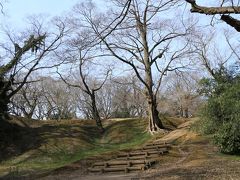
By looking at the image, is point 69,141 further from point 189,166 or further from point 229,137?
point 189,166

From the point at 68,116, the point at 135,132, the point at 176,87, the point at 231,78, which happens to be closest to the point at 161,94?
the point at 176,87

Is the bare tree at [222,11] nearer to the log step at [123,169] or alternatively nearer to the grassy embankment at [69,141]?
the log step at [123,169]

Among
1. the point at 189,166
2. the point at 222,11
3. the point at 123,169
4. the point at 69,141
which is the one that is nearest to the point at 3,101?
the point at 69,141

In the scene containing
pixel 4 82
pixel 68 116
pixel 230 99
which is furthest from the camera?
pixel 68 116

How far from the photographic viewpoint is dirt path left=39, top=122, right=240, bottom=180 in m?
13.5

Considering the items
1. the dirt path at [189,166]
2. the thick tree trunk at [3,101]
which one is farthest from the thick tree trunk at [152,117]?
the thick tree trunk at [3,101]

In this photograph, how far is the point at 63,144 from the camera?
30906 mm

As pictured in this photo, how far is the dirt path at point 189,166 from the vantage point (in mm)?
13503

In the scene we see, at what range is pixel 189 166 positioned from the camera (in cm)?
1616

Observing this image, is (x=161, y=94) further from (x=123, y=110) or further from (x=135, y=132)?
(x=135, y=132)

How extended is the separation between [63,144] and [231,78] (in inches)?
606

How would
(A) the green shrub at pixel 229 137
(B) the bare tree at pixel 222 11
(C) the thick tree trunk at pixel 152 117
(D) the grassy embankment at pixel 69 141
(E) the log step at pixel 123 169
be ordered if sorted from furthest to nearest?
(C) the thick tree trunk at pixel 152 117, (D) the grassy embankment at pixel 69 141, (E) the log step at pixel 123 169, (A) the green shrub at pixel 229 137, (B) the bare tree at pixel 222 11

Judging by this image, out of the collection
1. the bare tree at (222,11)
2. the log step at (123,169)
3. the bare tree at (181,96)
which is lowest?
the log step at (123,169)

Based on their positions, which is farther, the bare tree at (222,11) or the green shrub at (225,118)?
the green shrub at (225,118)
